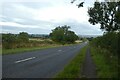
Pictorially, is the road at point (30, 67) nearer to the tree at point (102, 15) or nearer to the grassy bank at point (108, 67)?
the grassy bank at point (108, 67)

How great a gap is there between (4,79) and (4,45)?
31.3 metres

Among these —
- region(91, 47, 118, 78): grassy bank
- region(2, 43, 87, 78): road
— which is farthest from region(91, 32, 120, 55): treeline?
region(2, 43, 87, 78): road

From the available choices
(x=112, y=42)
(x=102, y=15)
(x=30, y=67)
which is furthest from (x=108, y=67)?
(x=102, y=15)

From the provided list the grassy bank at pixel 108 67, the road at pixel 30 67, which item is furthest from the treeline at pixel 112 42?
the road at pixel 30 67

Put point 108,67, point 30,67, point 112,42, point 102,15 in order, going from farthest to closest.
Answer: point 102,15
point 112,42
point 108,67
point 30,67

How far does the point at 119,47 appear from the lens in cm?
1830

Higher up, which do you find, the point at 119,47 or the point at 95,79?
the point at 119,47

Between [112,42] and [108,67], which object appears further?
[112,42]

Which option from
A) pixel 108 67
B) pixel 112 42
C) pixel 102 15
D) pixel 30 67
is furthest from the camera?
pixel 102 15

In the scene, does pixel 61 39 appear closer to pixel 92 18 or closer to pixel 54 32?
pixel 54 32

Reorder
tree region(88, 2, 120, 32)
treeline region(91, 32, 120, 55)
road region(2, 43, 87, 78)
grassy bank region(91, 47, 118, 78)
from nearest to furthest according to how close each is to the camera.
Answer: road region(2, 43, 87, 78)
grassy bank region(91, 47, 118, 78)
treeline region(91, 32, 120, 55)
tree region(88, 2, 120, 32)

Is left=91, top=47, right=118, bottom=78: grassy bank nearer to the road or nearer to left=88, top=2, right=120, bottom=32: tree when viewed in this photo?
the road

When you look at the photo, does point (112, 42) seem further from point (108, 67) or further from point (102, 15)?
point (102, 15)

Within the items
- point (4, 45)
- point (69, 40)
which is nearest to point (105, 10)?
point (4, 45)
